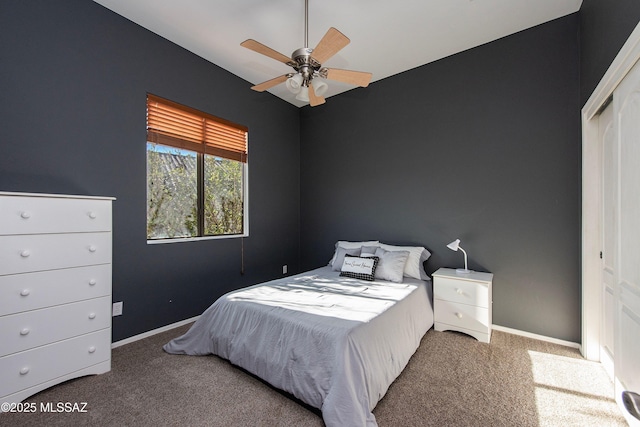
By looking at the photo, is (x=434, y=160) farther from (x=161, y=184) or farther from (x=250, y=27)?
(x=161, y=184)

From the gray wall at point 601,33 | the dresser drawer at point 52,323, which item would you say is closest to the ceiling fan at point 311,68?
the gray wall at point 601,33

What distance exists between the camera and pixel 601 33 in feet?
6.34

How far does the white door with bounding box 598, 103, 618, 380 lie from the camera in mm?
2057

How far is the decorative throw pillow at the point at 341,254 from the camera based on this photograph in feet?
11.3

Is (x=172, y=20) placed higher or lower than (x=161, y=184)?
higher

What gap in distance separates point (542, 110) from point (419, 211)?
1.52 m

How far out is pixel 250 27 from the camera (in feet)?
8.86

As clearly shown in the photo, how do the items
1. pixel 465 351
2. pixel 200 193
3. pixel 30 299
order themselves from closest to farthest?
pixel 30 299 → pixel 465 351 → pixel 200 193

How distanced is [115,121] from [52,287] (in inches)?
58.7

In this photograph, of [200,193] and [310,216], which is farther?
[310,216]

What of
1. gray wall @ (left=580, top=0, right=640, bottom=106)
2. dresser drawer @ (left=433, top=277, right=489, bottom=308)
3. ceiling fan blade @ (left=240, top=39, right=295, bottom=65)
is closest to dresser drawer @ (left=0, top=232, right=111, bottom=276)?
ceiling fan blade @ (left=240, top=39, right=295, bottom=65)

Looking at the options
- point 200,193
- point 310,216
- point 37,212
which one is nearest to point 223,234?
point 200,193

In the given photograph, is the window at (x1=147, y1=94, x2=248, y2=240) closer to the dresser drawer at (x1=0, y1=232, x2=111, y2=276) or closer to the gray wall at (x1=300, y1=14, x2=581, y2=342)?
the dresser drawer at (x1=0, y1=232, x2=111, y2=276)

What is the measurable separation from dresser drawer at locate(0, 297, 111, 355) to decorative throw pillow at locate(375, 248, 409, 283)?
96.8 inches
